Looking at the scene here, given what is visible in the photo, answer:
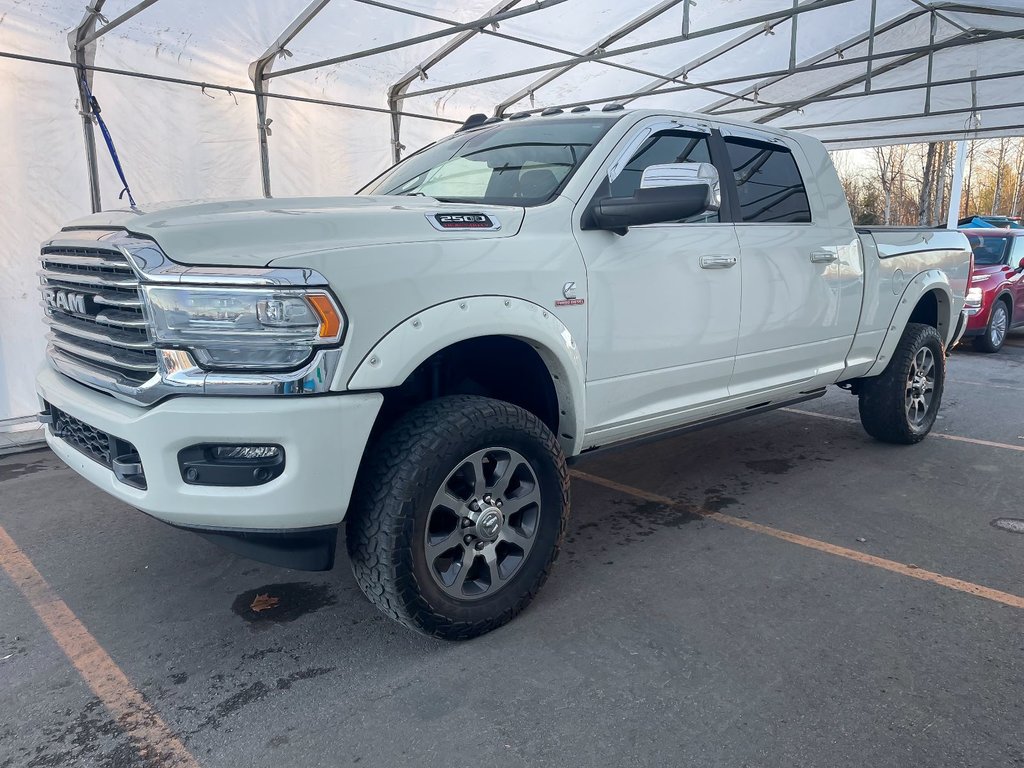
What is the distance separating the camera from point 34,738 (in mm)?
2322

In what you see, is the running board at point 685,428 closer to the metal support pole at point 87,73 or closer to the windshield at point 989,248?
the metal support pole at point 87,73

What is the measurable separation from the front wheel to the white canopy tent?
5.10 meters

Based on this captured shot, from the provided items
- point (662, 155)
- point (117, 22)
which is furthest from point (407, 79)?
point (662, 155)

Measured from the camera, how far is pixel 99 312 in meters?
2.68

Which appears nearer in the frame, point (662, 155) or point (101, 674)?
point (101, 674)

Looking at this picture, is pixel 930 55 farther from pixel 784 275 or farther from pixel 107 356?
pixel 107 356

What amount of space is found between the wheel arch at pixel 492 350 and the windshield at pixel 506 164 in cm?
61

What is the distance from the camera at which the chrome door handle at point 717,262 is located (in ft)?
11.8

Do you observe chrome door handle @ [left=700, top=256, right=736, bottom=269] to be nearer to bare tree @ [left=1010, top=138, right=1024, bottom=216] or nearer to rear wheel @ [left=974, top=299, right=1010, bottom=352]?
rear wheel @ [left=974, top=299, right=1010, bottom=352]

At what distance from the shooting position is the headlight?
2.29 metres

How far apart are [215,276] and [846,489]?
3.81 meters

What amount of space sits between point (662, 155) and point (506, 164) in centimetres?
75

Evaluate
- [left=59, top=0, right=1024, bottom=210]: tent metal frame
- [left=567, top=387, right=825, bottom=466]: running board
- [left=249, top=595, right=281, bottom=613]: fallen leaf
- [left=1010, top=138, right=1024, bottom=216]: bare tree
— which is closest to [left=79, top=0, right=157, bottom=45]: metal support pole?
[left=59, top=0, right=1024, bottom=210]: tent metal frame

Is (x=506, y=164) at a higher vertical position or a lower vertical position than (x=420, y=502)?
higher
